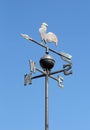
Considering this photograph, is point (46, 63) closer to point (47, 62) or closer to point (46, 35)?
point (47, 62)

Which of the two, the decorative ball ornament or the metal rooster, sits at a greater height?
the metal rooster

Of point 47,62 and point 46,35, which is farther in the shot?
point 46,35

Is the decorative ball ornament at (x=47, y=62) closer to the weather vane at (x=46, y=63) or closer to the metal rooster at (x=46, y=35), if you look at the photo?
the weather vane at (x=46, y=63)

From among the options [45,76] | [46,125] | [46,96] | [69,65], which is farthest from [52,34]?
[46,125]

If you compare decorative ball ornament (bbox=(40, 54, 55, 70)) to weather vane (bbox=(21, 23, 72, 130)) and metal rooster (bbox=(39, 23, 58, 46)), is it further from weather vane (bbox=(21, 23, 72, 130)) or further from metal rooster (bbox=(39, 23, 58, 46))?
metal rooster (bbox=(39, 23, 58, 46))

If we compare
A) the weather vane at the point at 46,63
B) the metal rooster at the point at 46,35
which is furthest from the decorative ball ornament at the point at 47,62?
the metal rooster at the point at 46,35

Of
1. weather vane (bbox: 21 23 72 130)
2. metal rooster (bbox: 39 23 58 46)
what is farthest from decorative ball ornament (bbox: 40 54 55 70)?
metal rooster (bbox: 39 23 58 46)

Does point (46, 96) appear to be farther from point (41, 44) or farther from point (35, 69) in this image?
point (41, 44)

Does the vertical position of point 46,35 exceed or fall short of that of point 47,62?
it exceeds it

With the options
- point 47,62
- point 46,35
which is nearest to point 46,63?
point 47,62

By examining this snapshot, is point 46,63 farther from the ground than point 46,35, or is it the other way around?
point 46,35

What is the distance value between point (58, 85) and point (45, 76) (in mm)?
803

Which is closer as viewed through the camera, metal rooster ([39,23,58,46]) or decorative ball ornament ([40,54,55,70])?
decorative ball ornament ([40,54,55,70])

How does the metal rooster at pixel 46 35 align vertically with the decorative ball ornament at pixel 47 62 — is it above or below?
above
